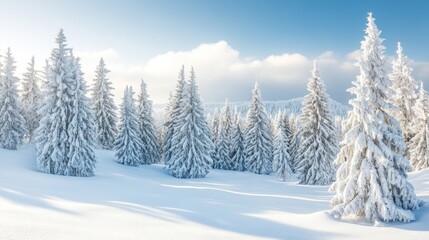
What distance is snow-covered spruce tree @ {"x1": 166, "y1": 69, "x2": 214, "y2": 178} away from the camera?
138 ft

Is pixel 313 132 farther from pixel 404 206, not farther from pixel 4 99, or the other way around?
pixel 4 99

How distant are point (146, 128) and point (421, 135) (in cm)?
3564

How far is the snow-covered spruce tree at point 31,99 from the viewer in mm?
43250

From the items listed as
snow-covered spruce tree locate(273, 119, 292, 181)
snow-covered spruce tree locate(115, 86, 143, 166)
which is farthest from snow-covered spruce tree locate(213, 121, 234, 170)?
snow-covered spruce tree locate(115, 86, 143, 166)

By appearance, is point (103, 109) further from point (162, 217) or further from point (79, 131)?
point (162, 217)

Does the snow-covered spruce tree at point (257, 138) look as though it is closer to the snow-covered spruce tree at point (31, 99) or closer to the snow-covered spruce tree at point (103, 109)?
the snow-covered spruce tree at point (103, 109)

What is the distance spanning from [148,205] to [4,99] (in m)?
29.0

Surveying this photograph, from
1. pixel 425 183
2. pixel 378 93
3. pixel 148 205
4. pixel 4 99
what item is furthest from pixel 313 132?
pixel 4 99

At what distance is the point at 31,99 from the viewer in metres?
46.1

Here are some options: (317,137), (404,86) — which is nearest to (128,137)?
(317,137)

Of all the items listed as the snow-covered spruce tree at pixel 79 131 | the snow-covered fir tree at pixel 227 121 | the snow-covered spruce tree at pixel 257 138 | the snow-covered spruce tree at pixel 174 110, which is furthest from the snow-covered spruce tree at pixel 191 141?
the snow-covered fir tree at pixel 227 121

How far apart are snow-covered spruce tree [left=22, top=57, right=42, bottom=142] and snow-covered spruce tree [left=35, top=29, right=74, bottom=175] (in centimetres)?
1168

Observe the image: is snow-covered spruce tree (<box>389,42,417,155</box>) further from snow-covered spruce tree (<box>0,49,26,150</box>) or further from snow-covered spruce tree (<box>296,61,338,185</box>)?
snow-covered spruce tree (<box>0,49,26,150</box>)

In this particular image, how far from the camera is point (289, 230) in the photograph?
15398 mm
